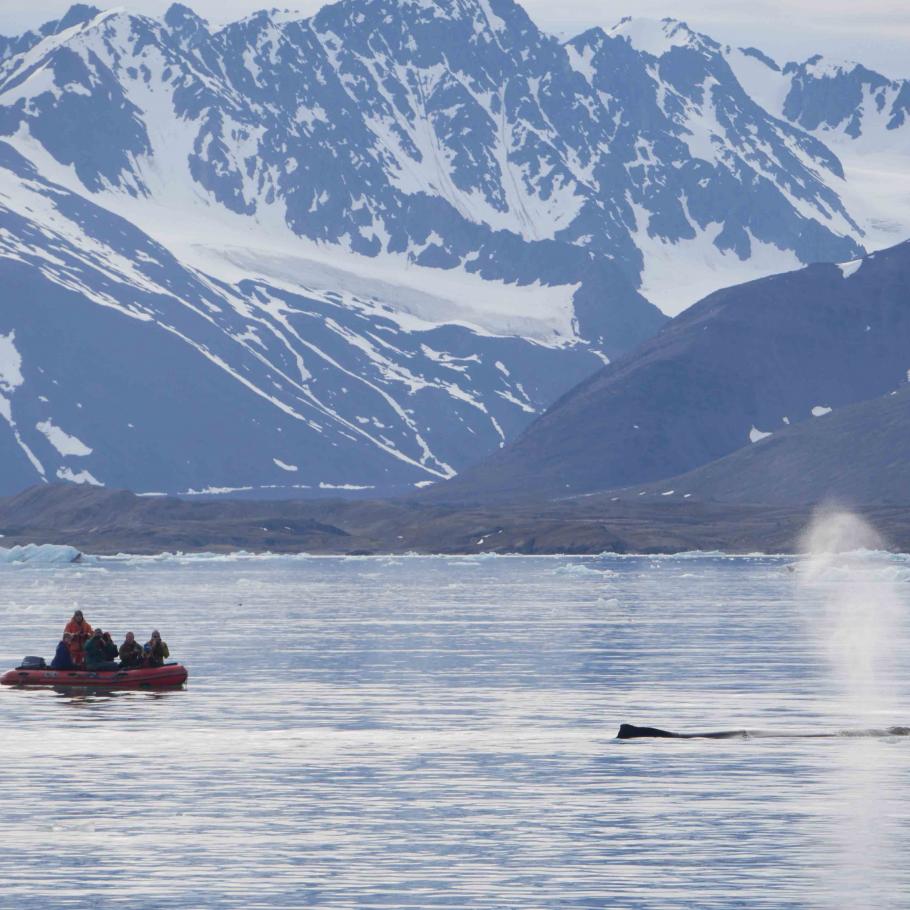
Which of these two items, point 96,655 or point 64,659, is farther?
point 64,659

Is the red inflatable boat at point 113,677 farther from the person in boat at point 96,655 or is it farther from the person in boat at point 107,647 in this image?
the person in boat at point 107,647

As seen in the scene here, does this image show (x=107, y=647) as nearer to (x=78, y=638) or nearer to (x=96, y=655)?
(x=96, y=655)

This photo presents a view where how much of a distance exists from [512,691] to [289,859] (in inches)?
1557

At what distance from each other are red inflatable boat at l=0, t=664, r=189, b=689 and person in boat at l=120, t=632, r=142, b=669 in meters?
0.51

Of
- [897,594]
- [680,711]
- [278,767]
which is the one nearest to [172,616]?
[897,594]

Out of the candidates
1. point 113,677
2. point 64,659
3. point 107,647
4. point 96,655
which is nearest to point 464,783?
point 113,677

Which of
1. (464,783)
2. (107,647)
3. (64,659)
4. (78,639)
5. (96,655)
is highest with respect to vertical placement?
(78,639)

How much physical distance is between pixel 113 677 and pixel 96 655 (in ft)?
3.67

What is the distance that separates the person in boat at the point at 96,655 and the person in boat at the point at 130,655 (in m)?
0.40

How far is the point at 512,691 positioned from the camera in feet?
281

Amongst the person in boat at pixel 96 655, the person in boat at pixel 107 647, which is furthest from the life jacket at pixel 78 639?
the person in boat at pixel 107 647

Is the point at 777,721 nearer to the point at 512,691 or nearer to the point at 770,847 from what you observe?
the point at 512,691

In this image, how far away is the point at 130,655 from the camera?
88.2 metres

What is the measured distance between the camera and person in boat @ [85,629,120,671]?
286 feet
